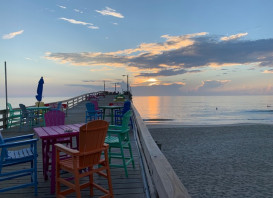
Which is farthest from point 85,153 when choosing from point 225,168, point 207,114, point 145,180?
point 207,114

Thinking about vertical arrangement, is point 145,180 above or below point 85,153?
below

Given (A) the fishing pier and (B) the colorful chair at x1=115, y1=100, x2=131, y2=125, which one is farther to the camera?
(B) the colorful chair at x1=115, y1=100, x2=131, y2=125

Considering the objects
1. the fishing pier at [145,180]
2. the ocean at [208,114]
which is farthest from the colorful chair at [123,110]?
the ocean at [208,114]

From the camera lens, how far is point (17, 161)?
2.89 meters

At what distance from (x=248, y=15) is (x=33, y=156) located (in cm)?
1432

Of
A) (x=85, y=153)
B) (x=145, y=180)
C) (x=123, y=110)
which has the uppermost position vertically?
(x=123, y=110)

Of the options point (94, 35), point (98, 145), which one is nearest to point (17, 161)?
point (98, 145)

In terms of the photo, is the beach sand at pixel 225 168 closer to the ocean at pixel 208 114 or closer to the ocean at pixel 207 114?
the ocean at pixel 207 114

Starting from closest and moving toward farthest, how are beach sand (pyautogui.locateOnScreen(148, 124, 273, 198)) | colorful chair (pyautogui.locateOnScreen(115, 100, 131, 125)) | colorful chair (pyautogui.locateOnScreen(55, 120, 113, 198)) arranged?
colorful chair (pyautogui.locateOnScreen(55, 120, 113, 198))
beach sand (pyautogui.locateOnScreen(148, 124, 273, 198))
colorful chair (pyautogui.locateOnScreen(115, 100, 131, 125))

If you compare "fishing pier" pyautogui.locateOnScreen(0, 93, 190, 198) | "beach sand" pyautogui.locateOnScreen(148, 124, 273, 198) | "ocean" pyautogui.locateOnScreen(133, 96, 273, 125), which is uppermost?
"fishing pier" pyautogui.locateOnScreen(0, 93, 190, 198)

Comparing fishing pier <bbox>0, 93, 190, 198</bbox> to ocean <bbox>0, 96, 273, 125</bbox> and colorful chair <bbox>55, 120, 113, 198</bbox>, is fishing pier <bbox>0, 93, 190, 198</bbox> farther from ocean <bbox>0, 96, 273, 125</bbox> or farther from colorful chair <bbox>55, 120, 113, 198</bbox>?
ocean <bbox>0, 96, 273, 125</bbox>

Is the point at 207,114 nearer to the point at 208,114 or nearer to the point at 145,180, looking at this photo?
the point at 208,114

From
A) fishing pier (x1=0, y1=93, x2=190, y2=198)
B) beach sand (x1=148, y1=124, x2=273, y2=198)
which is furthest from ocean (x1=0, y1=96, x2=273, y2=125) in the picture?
fishing pier (x1=0, y1=93, x2=190, y2=198)

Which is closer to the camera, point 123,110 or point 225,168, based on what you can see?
point 123,110
